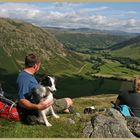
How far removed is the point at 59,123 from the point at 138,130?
3.47 m

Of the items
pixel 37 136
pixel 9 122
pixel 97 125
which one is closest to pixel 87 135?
pixel 97 125

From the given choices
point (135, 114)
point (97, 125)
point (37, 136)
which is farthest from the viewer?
point (135, 114)

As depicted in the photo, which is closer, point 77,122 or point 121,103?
→ point 77,122

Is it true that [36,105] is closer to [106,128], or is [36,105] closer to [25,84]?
[25,84]

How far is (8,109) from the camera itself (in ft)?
49.3

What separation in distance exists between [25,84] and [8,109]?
1717mm

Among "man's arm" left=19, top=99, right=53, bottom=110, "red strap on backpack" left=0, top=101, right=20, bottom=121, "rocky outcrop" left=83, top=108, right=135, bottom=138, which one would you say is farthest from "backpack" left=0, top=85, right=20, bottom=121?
"rocky outcrop" left=83, top=108, right=135, bottom=138

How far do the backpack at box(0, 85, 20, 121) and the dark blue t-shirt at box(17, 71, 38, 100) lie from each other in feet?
3.56

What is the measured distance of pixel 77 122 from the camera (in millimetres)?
15375

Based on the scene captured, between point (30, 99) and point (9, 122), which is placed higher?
point (30, 99)

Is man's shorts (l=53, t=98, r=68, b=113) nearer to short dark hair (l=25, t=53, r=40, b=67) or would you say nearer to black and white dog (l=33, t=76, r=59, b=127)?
black and white dog (l=33, t=76, r=59, b=127)

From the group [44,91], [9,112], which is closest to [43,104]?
[44,91]

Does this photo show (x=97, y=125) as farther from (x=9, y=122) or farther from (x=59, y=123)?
(x=9, y=122)

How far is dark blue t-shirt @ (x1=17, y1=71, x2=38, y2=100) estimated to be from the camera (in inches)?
554
